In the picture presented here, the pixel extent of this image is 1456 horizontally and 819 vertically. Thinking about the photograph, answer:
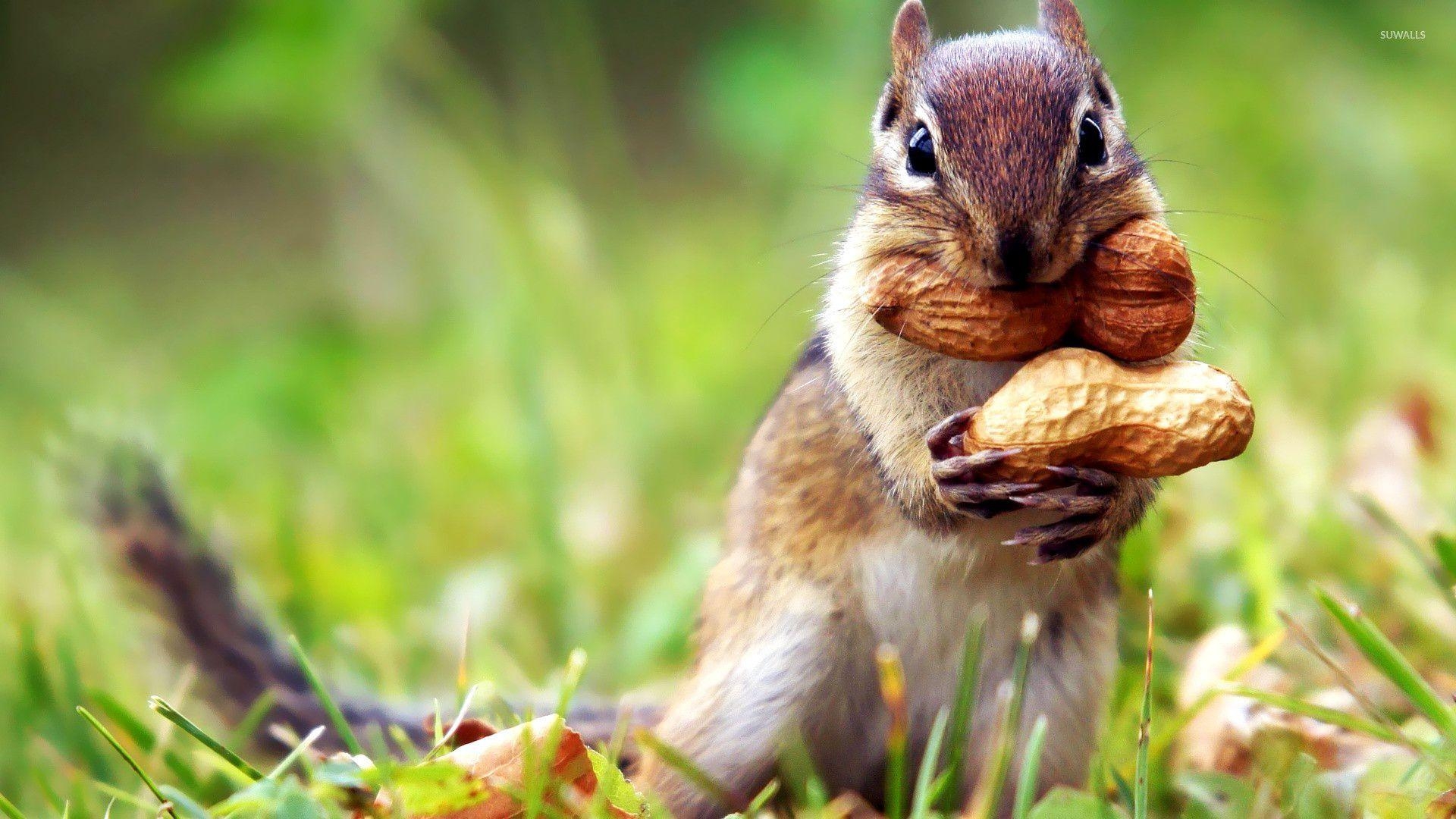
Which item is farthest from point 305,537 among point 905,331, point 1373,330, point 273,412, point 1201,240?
point 1201,240

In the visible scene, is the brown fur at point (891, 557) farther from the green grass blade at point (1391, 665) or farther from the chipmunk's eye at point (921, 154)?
the green grass blade at point (1391, 665)

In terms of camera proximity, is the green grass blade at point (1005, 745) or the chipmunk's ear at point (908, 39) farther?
the chipmunk's ear at point (908, 39)

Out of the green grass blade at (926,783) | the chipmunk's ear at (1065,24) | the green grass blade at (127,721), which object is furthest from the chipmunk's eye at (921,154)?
the green grass blade at (127,721)

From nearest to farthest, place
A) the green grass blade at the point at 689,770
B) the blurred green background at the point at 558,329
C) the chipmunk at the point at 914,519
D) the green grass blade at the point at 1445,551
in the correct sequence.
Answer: the green grass blade at the point at 689,770
the chipmunk at the point at 914,519
the green grass blade at the point at 1445,551
the blurred green background at the point at 558,329

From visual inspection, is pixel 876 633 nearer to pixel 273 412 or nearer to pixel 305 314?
pixel 273 412

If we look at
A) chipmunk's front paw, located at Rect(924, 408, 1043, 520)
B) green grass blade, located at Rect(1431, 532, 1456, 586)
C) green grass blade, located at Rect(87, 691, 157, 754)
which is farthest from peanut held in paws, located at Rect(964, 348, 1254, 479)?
green grass blade, located at Rect(87, 691, 157, 754)

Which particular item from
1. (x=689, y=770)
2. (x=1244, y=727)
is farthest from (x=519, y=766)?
(x=1244, y=727)
